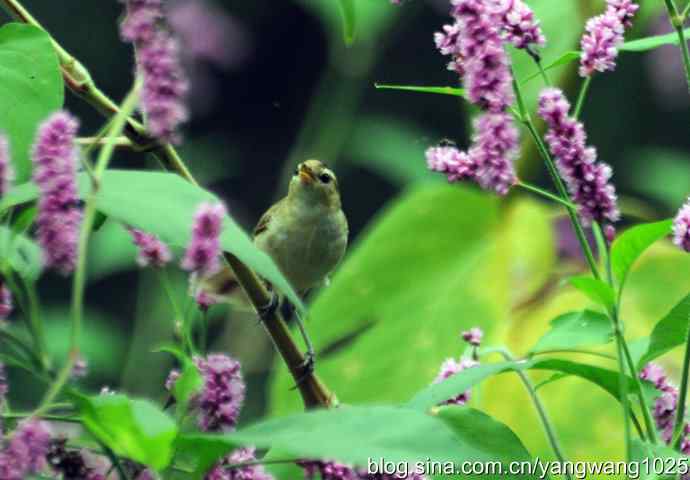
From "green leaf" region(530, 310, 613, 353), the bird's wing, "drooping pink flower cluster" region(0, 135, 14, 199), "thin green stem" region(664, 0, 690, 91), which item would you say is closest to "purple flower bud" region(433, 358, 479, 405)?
"green leaf" region(530, 310, 613, 353)

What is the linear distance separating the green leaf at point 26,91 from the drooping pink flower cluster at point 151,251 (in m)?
0.09

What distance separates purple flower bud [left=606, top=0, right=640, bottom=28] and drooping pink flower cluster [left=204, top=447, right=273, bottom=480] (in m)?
0.42

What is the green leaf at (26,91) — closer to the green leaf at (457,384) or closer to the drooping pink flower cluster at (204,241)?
the drooping pink flower cluster at (204,241)

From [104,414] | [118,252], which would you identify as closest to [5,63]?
[104,414]

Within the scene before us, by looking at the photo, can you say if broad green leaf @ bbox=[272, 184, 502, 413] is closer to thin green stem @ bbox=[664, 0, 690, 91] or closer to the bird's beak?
the bird's beak

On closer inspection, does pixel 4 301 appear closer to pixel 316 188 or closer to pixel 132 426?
pixel 132 426

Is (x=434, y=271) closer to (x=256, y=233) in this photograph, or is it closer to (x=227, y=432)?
(x=256, y=233)

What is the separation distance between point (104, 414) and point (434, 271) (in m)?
1.47

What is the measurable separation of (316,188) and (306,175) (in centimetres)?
5

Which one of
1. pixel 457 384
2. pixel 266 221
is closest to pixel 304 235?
pixel 266 221

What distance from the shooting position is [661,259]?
195 cm

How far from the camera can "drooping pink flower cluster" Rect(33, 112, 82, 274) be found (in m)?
0.70

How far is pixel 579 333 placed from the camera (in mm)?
999

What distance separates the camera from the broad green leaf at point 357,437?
2.18 feet
